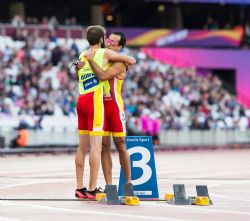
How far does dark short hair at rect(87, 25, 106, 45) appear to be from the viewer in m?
13.0

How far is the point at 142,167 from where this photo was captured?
13195mm

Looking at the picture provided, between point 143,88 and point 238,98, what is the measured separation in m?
9.98

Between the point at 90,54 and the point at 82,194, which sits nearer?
the point at 82,194

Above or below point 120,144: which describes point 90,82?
above

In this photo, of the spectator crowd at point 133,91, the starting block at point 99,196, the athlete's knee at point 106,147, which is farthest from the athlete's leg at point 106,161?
the spectator crowd at point 133,91

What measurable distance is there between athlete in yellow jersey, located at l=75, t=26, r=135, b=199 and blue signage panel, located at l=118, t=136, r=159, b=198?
437 millimetres

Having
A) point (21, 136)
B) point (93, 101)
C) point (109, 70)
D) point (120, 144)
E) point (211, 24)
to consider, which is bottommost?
point (120, 144)

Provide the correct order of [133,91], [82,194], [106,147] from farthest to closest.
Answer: [133,91] → [106,147] → [82,194]

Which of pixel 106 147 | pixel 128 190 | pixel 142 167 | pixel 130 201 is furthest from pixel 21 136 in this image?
pixel 130 201

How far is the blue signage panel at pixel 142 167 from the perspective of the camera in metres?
13.1

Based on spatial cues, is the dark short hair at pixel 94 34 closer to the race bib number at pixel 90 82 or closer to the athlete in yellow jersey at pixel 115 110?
the athlete in yellow jersey at pixel 115 110

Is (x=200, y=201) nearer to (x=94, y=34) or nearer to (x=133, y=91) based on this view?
(x=94, y=34)

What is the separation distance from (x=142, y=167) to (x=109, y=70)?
142 cm

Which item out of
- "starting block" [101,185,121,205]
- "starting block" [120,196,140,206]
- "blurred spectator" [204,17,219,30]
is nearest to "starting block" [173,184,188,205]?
"starting block" [120,196,140,206]
